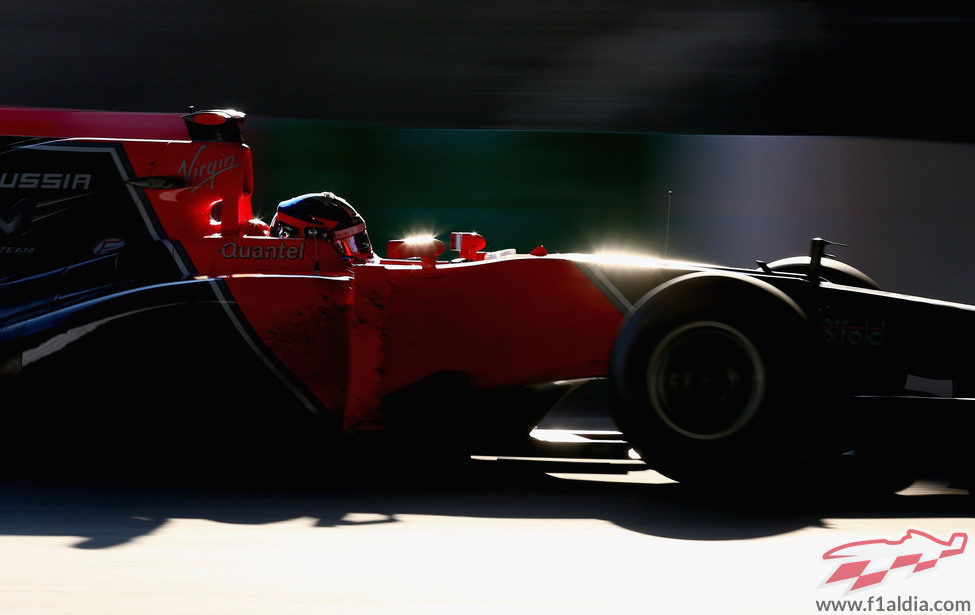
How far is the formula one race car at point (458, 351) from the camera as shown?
380 centimetres

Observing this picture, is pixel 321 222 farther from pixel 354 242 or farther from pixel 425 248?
pixel 425 248

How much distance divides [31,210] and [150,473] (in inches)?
55.0

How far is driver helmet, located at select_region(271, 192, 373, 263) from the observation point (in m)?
4.68

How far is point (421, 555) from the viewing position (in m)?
3.19

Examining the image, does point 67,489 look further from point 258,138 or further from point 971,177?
point 971,177

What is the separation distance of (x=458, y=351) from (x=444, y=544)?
3.44 ft

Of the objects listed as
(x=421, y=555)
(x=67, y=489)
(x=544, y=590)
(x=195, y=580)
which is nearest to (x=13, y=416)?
(x=67, y=489)

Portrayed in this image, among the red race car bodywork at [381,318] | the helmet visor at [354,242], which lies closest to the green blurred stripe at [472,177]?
the helmet visor at [354,242]

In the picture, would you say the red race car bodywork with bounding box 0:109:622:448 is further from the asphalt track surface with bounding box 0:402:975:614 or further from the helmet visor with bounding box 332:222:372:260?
the asphalt track surface with bounding box 0:402:975:614

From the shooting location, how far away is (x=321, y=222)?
4691mm

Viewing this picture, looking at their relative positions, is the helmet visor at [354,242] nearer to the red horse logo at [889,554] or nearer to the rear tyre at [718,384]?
the rear tyre at [718,384]

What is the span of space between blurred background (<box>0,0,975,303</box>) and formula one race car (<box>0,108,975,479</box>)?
303cm

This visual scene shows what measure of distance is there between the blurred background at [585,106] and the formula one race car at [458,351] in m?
3.03

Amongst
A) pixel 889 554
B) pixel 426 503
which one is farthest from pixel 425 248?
pixel 889 554
